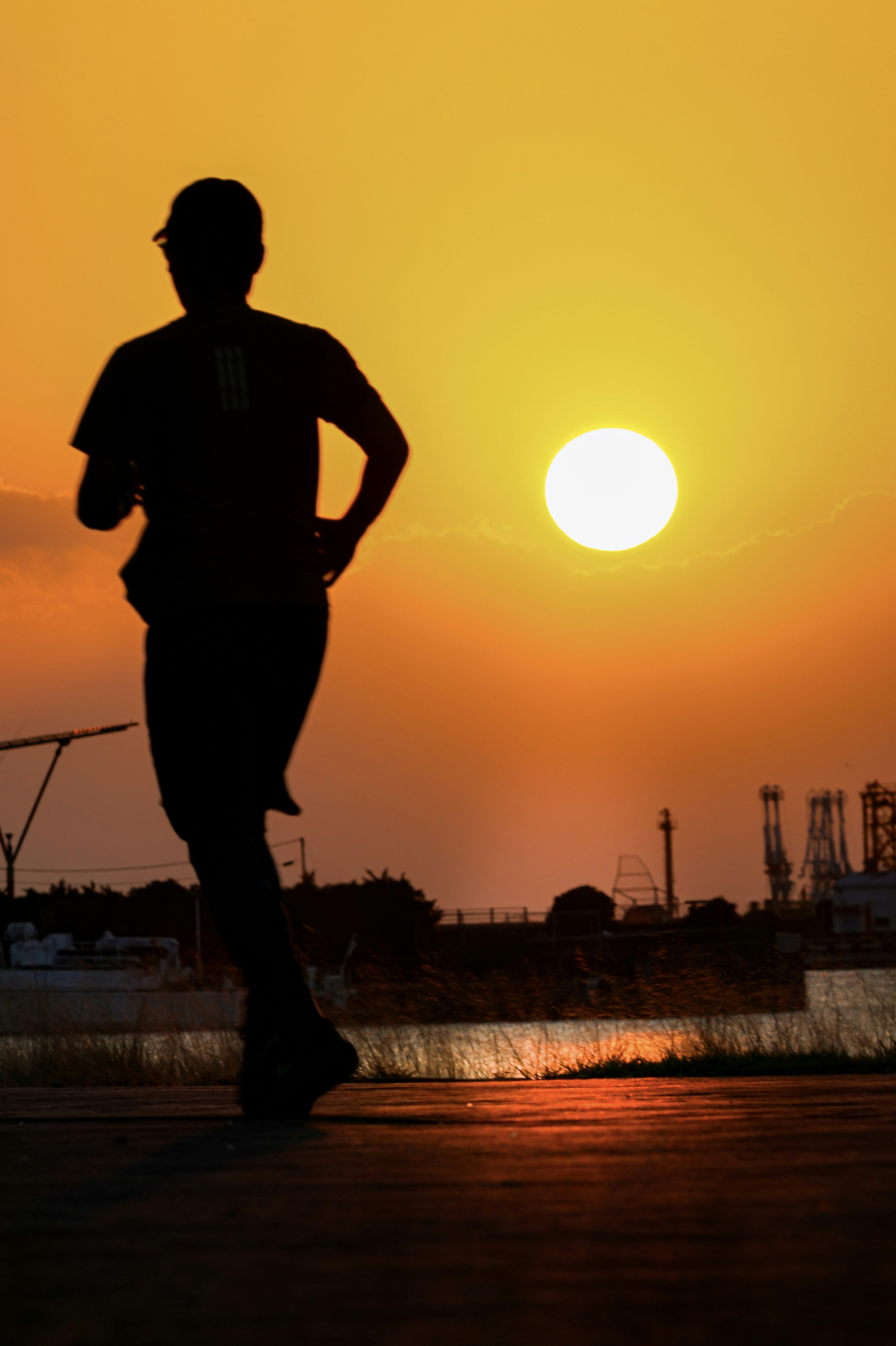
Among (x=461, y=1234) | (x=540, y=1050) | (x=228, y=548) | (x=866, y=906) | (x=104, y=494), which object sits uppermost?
(x=104, y=494)

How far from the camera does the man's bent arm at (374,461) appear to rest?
3.07 metres

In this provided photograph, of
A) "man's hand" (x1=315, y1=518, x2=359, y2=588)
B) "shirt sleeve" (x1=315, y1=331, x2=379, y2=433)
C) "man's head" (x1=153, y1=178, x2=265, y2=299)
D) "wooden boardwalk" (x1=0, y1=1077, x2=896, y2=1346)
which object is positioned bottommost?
"wooden boardwalk" (x1=0, y1=1077, x2=896, y2=1346)

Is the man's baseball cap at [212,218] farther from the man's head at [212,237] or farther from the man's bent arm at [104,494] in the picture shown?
the man's bent arm at [104,494]

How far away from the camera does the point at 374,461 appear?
10.3 ft

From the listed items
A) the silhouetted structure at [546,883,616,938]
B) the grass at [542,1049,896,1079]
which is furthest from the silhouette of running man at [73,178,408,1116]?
the silhouetted structure at [546,883,616,938]

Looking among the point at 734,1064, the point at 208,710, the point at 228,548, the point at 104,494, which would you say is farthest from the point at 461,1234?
the point at 734,1064

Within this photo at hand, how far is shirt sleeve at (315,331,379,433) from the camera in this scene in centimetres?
301

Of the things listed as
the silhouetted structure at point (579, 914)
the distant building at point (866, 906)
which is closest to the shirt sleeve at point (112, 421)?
the silhouetted structure at point (579, 914)

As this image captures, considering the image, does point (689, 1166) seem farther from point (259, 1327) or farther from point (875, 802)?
point (875, 802)

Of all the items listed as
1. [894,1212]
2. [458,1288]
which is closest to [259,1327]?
[458,1288]

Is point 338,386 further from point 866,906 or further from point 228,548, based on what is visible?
point 866,906

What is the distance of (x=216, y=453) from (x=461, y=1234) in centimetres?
188

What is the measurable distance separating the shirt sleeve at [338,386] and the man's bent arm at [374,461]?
0.06 ft

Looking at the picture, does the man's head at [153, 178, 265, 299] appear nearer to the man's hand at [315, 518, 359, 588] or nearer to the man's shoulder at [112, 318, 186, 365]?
the man's shoulder at [112, 318, 186, 365]
